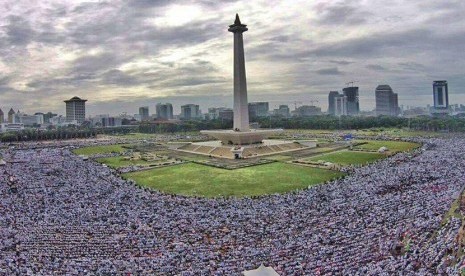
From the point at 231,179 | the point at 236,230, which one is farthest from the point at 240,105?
the point at 236,230

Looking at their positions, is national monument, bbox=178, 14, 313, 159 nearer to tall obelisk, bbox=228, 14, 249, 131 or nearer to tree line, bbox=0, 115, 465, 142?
tall obelisk, bbox=228, 14, 249, 131

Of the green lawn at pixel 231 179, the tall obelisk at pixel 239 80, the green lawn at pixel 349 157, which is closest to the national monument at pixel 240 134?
the tall obelisk at pixel 239 80

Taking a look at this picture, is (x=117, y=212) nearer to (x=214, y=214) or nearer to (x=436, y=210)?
(x=214, y=214)

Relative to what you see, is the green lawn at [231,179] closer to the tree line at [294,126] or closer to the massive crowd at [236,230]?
the massive crowd at [236,230]

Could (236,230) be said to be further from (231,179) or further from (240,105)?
(240,105)

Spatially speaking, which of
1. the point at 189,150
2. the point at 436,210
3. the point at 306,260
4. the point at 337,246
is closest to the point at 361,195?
the point at 436,210

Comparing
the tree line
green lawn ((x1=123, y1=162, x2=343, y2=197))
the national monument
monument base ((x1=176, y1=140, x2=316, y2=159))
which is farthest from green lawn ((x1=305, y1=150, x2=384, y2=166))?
the tree line
